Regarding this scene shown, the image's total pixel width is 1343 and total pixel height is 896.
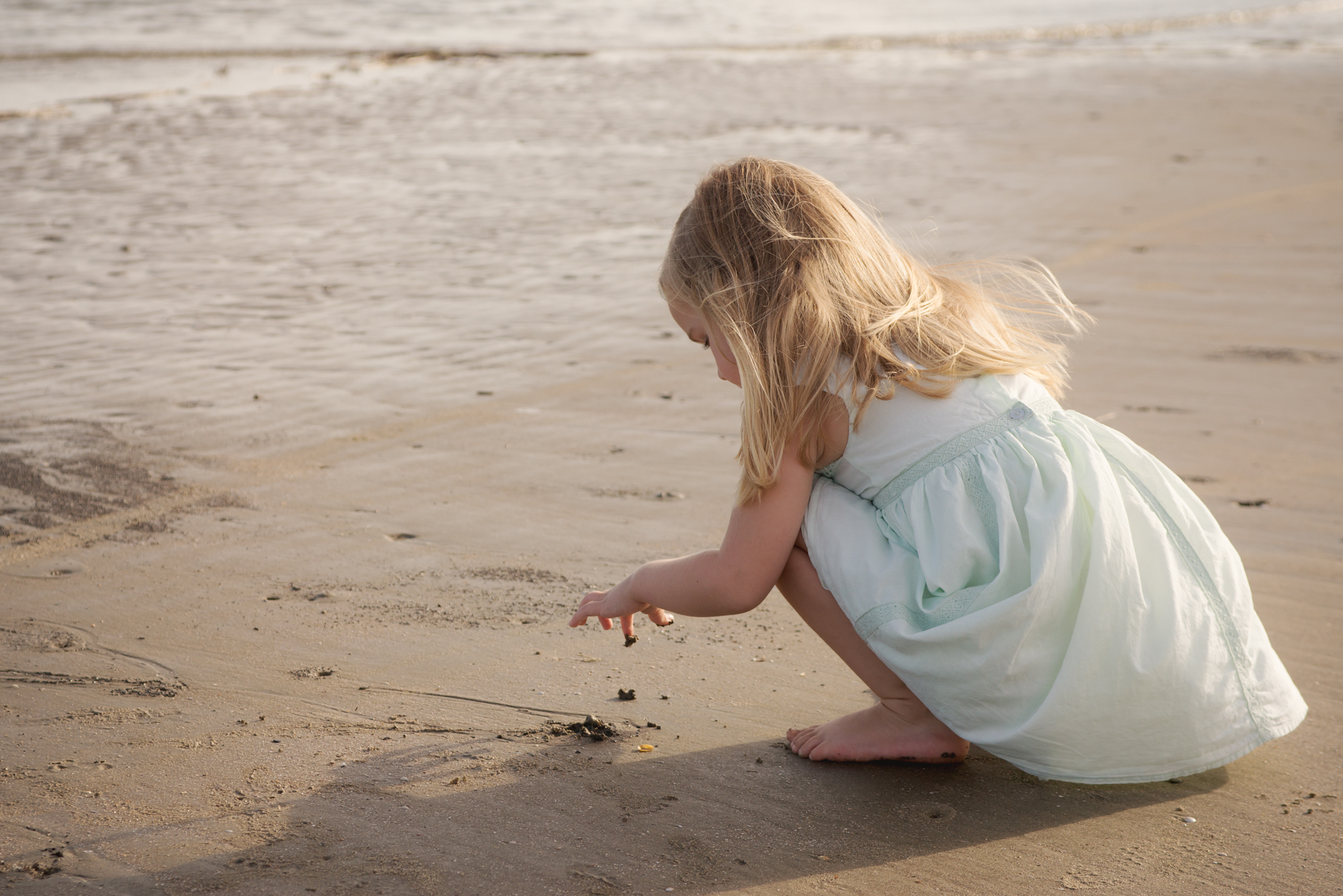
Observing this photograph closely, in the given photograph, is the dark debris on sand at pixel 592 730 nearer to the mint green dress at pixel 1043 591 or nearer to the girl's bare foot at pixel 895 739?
the girl's bare foot at pixel 895 739

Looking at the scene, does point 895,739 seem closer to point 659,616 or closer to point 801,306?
point 659,616

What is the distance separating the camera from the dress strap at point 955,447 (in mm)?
2154

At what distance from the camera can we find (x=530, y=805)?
2.12m

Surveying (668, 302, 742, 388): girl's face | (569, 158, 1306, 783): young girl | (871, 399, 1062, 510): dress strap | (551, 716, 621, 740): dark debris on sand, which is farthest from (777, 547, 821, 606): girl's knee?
(551, 716, 621, 740): dark debris on sand

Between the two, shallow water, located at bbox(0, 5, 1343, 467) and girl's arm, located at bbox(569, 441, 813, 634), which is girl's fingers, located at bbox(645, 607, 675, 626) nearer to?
girl's arm, located at bbox(569, 441, 813, 634)

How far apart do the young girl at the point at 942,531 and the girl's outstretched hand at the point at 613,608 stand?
0.03 metres

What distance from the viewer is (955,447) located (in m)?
2.16

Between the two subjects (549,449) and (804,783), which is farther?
(549,449)

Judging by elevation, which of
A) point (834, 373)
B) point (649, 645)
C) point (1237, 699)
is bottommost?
point (649, 645)

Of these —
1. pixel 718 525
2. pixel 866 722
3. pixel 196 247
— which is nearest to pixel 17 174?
pixel 196 247

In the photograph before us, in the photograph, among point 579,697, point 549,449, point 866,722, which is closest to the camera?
point 866,722

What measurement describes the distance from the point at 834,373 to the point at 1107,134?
9593 mm

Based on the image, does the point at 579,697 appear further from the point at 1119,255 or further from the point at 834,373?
the point at 1119,255

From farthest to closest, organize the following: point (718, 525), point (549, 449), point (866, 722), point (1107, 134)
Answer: point (1107, 134), point (549, 449), point (718, 525), point (866, 722)
